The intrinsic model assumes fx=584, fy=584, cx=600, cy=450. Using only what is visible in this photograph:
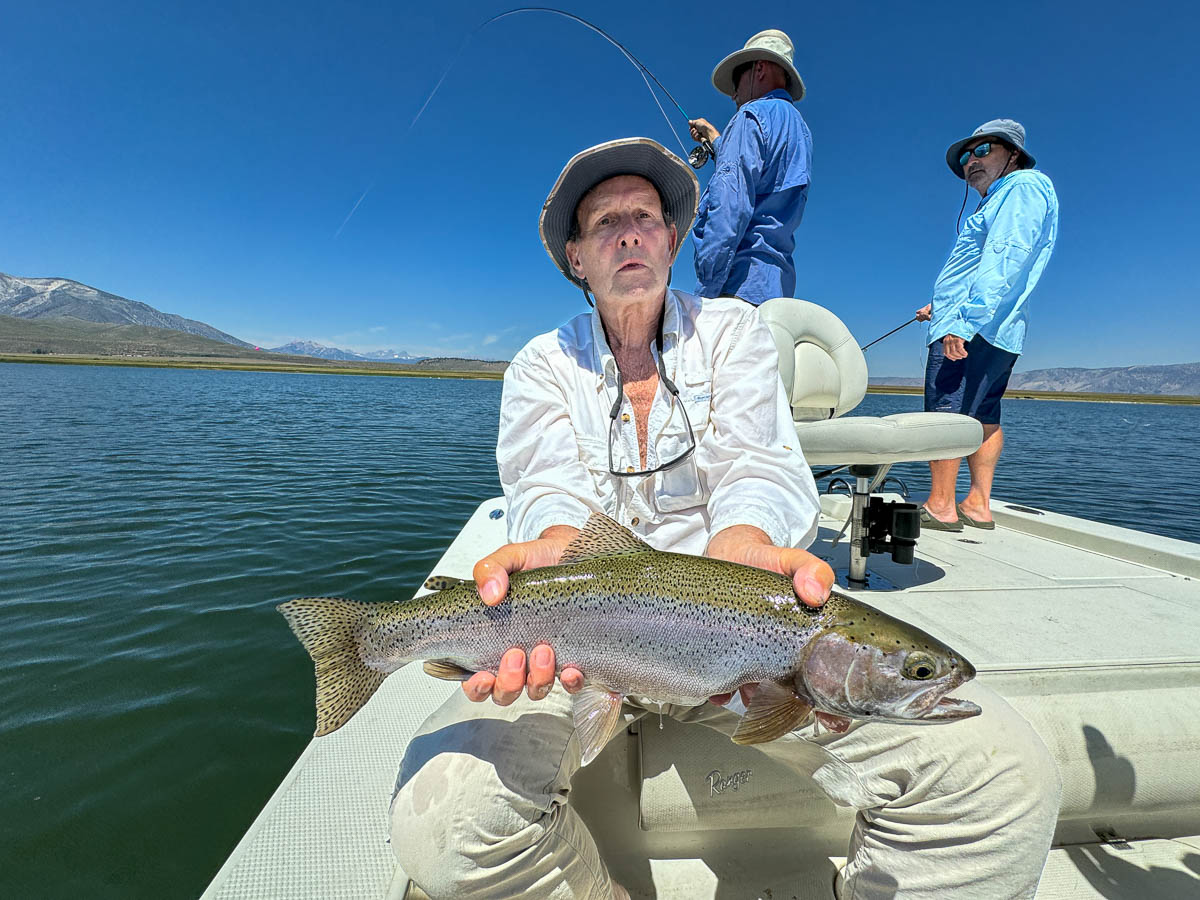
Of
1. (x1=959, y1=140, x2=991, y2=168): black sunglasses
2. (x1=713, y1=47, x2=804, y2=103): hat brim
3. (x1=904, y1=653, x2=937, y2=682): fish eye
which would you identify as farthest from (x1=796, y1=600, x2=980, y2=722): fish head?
(x1=959, y1=140, x2=991, y2=168): black sunglasses

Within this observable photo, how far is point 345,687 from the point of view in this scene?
2.27m

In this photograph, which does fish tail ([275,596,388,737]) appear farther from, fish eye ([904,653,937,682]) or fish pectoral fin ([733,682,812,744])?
fish eye ([904,653,937,682])

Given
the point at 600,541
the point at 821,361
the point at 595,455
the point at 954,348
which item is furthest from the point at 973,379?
the point at 600,541

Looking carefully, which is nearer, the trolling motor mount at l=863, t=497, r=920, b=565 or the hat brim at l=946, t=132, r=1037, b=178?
the trolling motor mount at l=863, t=497, r=920, b=565

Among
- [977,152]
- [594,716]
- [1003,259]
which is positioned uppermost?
[977,152]

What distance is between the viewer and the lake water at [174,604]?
3949 mm

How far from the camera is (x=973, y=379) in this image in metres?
6.29

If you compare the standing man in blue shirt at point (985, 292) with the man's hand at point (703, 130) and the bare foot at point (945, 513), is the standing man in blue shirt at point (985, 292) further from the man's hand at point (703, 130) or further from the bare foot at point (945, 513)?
the man's hand at point (703, 130)

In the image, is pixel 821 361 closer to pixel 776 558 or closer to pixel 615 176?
pixel 615 176

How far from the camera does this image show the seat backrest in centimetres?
556

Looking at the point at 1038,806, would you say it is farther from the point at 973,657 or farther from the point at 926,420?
the point at 926,420

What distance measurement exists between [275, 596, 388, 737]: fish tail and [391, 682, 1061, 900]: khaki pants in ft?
0.99

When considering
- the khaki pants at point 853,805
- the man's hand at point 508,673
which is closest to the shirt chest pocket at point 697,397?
the man's hand at point 508,673

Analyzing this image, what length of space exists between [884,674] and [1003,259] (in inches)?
228
